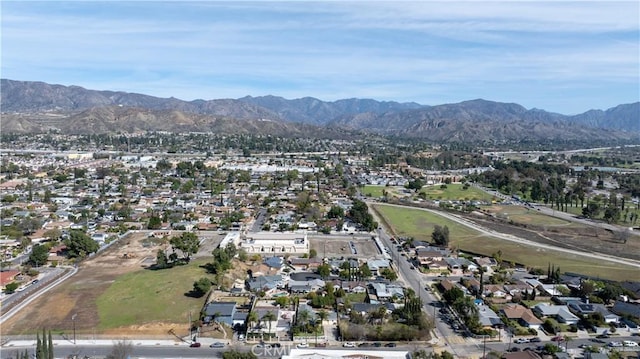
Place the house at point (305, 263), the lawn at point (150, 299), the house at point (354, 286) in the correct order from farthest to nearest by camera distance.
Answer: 1. the house at point (305, 263)
2. the house at point (354, 286)
3. the lawn at point (150, 299)

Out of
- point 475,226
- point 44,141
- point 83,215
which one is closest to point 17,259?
point 83,215

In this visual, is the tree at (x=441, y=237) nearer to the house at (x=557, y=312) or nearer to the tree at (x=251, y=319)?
the house at (x=557, y=312)

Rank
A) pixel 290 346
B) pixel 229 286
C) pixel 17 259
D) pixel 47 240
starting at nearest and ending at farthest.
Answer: pixel 290 346
pixel 229 286
pixel 17 259
pixel 47 240

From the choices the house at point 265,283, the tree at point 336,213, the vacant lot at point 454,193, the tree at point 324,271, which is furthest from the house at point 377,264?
the vacant lot at point 454,193

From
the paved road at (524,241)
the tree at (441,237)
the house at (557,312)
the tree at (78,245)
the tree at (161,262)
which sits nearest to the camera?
the house at (557,312)

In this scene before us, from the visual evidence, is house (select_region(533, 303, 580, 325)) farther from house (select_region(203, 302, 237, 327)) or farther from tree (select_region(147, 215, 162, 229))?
tree (select_region(147, 215, 162, 229))

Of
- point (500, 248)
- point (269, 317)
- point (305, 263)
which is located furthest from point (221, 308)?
point (500, 248)

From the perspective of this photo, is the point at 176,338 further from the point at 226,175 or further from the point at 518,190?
the point at 518,190
